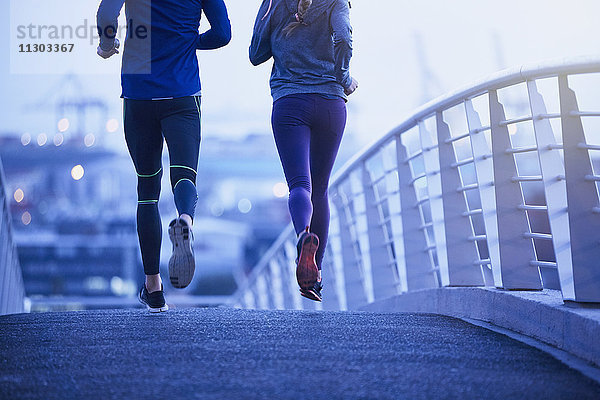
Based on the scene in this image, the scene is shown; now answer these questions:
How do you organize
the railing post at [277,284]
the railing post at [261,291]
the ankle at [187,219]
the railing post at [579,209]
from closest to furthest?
the railing post at [579,209] < the ankle at [187,219] < the railing post at [277,284] < the railing post at [261,291]

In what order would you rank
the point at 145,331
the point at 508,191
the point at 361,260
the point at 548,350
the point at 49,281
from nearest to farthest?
the point at 548,350, the point at 145,331, the point at 508,191, the point at 361,260, the point at 49,281

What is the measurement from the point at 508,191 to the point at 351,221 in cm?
306

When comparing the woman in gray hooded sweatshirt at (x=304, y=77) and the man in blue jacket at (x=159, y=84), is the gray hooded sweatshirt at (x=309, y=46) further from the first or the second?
the man in blue jacket at (x=159, y=84)

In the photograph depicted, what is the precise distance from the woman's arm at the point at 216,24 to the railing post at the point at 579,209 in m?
1.37

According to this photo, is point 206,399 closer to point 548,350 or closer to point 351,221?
point 548,350

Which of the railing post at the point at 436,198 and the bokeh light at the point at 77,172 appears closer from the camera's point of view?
the railing post at the point at 436,198

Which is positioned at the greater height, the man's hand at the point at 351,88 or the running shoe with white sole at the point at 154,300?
the man's hand at the point at 351,88

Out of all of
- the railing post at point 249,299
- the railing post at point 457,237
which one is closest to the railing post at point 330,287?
the railing post at point 457,237

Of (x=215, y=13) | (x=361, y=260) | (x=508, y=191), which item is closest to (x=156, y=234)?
(x=215, y=13)

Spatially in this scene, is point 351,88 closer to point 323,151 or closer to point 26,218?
point 323,151

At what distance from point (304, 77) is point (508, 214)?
955mm

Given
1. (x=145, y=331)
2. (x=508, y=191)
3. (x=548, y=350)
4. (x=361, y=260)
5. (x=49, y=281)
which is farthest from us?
(x=49, y=281)

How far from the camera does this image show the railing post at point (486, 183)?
3.18 m

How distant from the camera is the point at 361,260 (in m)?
6.00
